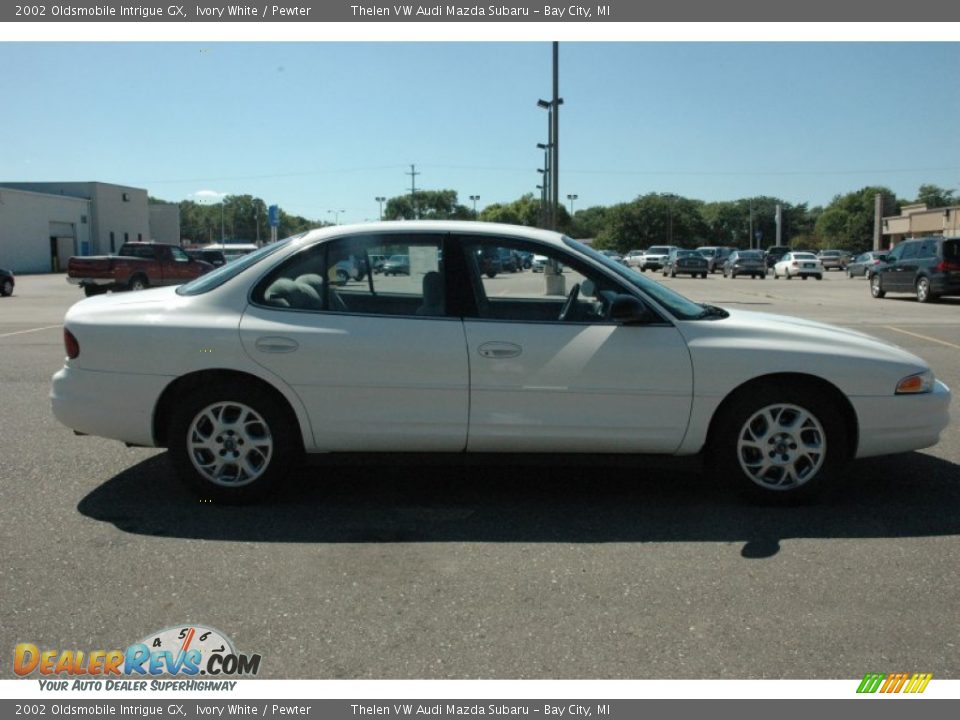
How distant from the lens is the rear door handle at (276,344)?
15.4 ft

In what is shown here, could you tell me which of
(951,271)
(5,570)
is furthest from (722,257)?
(5,570)

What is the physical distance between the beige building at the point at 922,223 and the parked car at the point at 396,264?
239 feet

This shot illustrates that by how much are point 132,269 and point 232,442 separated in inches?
948

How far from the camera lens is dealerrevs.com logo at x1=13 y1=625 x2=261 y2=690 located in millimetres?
3020

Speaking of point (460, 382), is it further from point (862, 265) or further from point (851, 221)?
point (851, 221)

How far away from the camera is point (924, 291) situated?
23062mm

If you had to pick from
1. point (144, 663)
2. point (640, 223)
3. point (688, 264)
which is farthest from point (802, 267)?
point (640, 223)

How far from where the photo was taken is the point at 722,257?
186 feet

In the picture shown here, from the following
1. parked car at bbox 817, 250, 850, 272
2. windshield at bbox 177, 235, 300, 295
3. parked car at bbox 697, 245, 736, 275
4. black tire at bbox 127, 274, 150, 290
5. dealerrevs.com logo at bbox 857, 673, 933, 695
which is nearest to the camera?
dealerrevs.com logo at bbox 857, 673, 933, 695

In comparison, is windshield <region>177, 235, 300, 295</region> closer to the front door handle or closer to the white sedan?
the white sedan

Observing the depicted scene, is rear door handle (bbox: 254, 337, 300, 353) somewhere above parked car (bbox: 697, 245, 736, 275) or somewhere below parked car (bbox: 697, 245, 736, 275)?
below

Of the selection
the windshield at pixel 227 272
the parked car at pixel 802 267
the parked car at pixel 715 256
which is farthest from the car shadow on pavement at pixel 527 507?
the parked car at pixel 715 256

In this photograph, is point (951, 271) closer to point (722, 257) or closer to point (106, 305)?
point (106, 305)

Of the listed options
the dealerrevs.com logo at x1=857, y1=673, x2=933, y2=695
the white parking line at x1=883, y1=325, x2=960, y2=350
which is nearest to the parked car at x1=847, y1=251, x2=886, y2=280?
the white parking line at x1=883, y1=325, x2=960, y2=350
